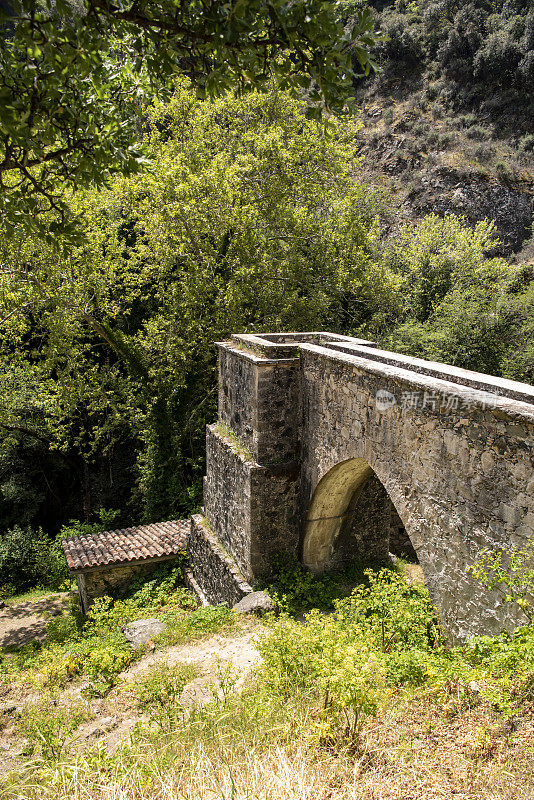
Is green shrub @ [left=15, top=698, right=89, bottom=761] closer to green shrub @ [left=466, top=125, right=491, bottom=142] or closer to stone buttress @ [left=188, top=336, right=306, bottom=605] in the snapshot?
stone buttress @ [left=188, top=336, right=306, bottom=605]

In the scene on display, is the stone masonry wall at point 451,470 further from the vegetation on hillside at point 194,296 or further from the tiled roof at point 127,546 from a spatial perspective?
the vegetation on hillside at point 194,296

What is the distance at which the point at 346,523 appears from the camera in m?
9.21

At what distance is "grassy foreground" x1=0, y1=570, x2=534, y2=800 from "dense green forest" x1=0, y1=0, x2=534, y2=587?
9.57m

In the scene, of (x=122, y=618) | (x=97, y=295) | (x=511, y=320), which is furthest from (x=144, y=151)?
(x=511, y=320)

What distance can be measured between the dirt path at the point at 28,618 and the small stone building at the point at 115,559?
110 centimetres

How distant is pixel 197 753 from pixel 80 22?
194 inches

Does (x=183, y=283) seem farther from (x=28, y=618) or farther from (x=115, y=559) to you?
(x=28, y=618)

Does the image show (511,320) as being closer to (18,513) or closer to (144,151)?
(144,151)

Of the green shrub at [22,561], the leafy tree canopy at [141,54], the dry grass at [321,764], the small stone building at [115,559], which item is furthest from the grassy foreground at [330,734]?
the green shrub at [22,561]

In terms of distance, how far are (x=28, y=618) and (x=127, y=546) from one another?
3.27m

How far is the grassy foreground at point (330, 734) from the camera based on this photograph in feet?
9.84

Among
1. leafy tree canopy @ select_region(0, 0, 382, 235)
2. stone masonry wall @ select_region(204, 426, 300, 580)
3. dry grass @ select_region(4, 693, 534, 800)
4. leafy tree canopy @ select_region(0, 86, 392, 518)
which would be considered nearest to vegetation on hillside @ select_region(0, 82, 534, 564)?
leafy tree canopy @ select_region(0, 86, 392, 518)

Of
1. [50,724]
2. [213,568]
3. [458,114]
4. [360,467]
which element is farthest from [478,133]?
[50,724]

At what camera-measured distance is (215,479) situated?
35.7 feet
